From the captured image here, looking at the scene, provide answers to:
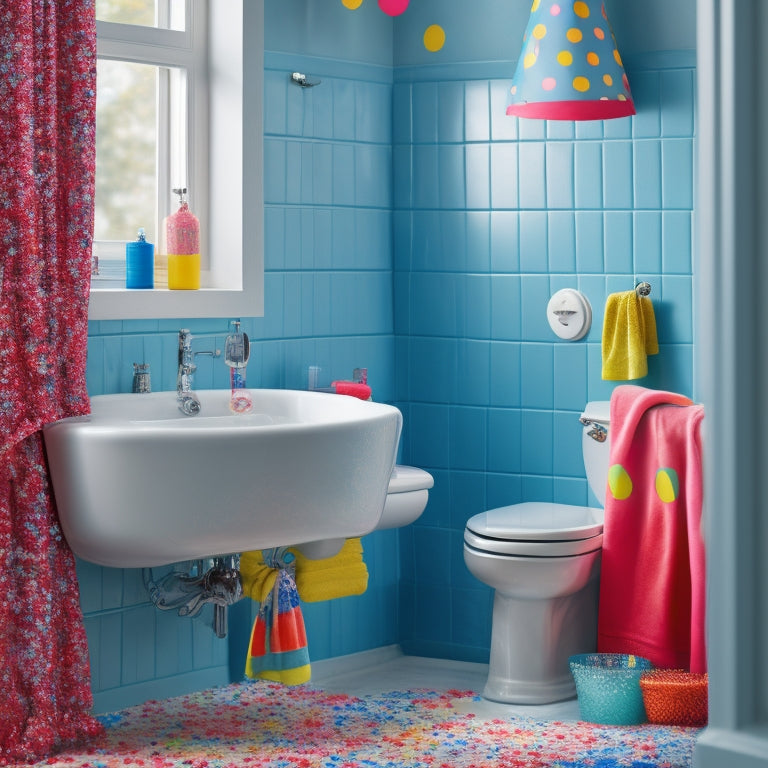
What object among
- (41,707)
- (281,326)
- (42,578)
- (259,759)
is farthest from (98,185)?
(259,759)

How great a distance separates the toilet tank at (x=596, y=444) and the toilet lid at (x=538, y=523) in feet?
0.25

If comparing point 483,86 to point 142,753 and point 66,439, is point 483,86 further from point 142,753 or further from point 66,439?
point 142,753

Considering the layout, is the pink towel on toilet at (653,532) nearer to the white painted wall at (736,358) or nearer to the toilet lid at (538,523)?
the toilet lid at (538,523)

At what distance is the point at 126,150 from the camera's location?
305cm

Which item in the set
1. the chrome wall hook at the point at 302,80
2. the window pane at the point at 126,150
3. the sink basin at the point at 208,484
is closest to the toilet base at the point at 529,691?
the sink basin at the point at 208,484

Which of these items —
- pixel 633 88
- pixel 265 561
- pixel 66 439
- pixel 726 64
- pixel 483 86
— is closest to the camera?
pixel 726 64

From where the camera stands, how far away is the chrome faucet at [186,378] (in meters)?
2.84

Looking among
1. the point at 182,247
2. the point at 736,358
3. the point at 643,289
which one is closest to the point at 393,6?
the point at 182,247

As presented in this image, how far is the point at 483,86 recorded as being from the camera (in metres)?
3.41

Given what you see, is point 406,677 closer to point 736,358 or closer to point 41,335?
point 41,335

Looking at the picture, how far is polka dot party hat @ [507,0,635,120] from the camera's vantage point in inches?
120

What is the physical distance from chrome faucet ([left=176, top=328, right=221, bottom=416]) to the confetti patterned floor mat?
78 centimetres

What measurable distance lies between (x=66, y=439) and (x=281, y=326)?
0.92 meters

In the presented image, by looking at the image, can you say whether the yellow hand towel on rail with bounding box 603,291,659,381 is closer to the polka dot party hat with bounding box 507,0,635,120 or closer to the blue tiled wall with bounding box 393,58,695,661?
the blue tiled wall with bounding box 393,58,695,661
